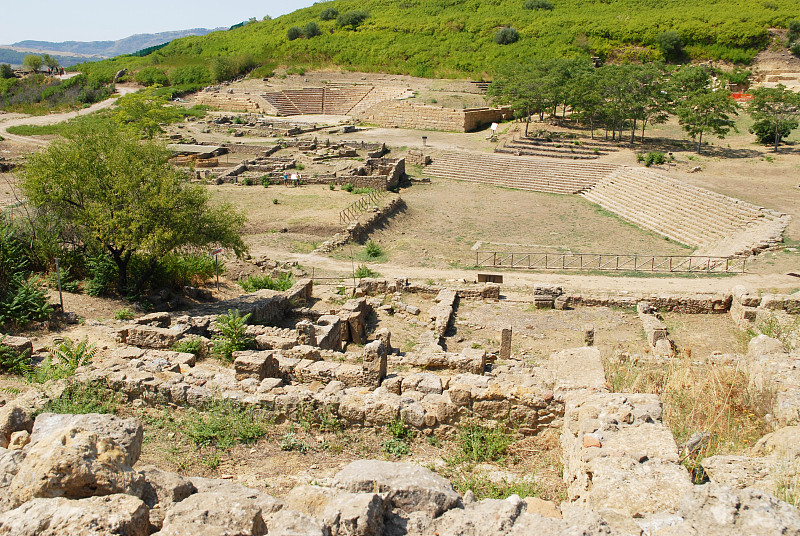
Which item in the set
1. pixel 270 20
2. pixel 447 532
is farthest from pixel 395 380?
pixel 270 20

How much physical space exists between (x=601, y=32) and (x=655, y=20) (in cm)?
697

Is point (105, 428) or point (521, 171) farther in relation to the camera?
point (521, 171)

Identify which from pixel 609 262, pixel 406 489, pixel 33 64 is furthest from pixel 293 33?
pixel 406 489

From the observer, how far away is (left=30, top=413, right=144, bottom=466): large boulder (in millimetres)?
6344

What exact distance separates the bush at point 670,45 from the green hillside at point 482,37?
33.7 inches

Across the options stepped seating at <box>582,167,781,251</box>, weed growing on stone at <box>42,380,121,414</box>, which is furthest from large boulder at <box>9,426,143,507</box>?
stepped seating at <box>582,167,781,251</box>

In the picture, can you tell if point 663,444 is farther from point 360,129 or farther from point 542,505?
point 360,129

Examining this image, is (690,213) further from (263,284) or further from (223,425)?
(223,425)

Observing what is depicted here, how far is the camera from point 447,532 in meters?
5.50

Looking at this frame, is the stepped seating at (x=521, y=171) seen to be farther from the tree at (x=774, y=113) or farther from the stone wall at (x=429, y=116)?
the stone wall at (x=429, y=116)

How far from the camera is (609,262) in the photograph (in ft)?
87.7

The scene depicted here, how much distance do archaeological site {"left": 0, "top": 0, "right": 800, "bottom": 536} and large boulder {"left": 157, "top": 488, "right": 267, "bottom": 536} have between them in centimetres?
2

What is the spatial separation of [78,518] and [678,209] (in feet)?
111

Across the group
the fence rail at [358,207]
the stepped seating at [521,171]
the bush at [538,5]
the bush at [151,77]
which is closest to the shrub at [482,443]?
the fence rail at [358,207]
